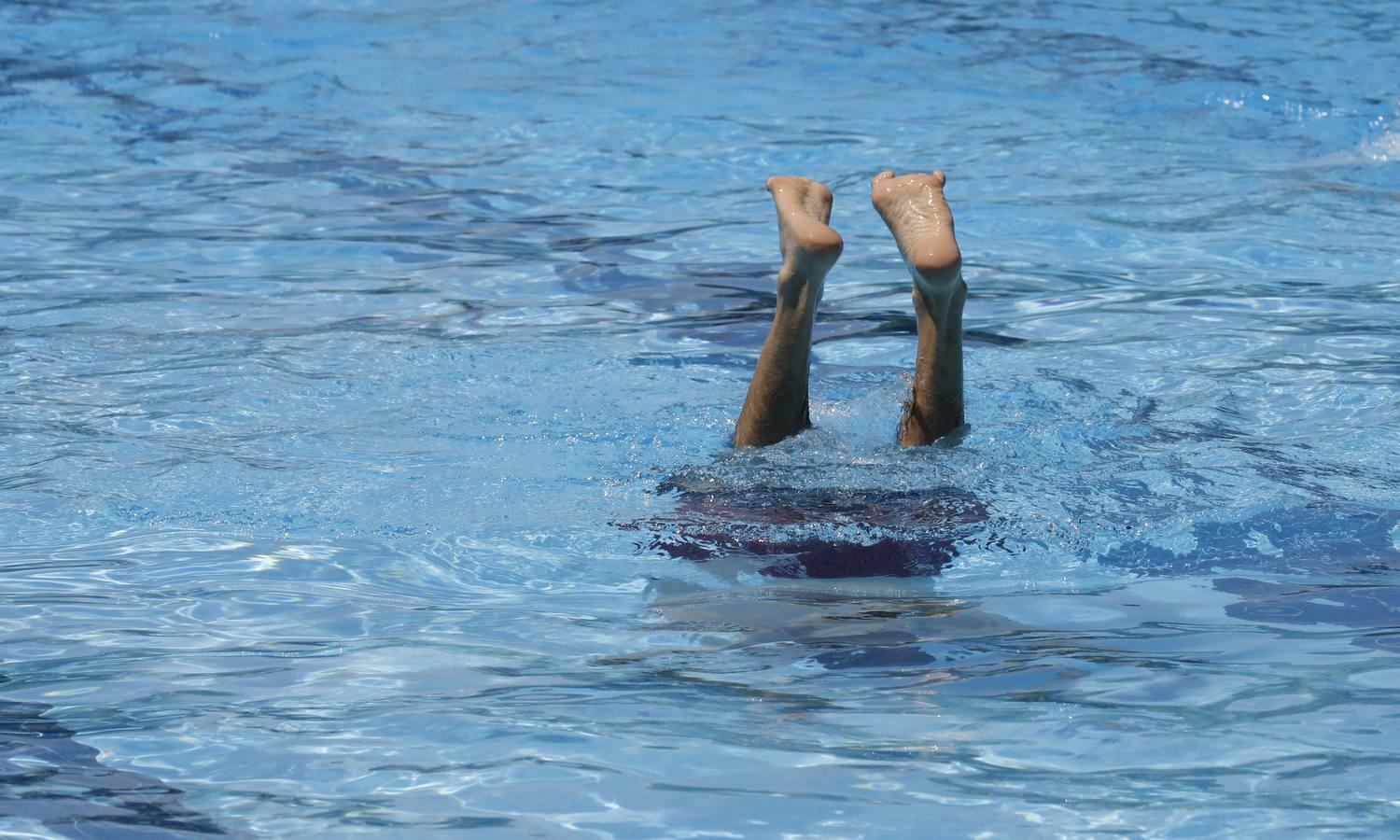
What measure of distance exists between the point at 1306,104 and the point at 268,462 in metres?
7.44

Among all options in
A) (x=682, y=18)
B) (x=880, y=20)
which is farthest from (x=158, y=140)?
(x=880, y=20)

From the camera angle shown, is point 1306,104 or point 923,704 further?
point 1306,104

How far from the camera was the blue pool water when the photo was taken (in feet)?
8.02

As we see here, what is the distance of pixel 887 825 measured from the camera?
2.24 meters

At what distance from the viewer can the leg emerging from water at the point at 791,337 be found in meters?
3.75

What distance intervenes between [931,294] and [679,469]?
0.85 metres

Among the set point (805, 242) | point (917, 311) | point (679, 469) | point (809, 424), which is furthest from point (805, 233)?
point (679, 469)

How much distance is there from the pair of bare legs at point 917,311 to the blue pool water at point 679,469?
10 centimetres

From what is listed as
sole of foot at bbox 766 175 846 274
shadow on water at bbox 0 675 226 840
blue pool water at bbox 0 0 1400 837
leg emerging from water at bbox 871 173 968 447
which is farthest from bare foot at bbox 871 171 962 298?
shadow on water at bbox 0 675 226 840

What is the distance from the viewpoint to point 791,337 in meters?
3.79

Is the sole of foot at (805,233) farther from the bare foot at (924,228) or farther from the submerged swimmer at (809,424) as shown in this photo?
the bare foot at (924,228)

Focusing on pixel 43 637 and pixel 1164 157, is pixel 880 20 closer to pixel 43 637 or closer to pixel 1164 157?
pixel 1164 157

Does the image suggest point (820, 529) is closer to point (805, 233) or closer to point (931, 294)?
point (931, 294)

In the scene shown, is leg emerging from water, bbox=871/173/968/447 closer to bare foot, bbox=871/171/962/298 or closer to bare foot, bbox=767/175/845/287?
bare foot, bbox=871/171/962/298
